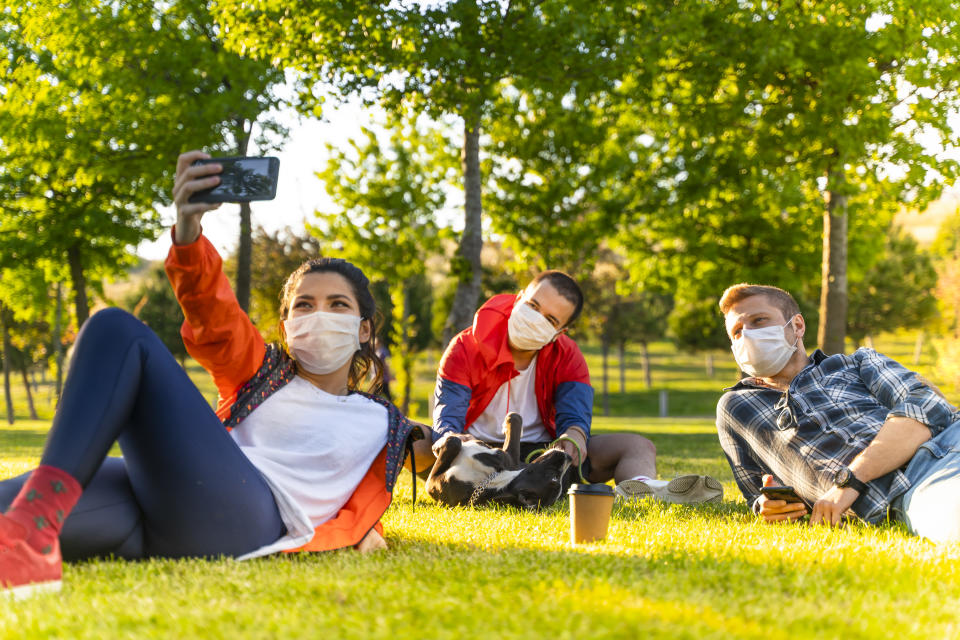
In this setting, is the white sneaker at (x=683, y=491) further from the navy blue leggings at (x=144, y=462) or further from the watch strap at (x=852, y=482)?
the navy blue leggings at (x=144, y=462)

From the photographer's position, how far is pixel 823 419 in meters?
4.45

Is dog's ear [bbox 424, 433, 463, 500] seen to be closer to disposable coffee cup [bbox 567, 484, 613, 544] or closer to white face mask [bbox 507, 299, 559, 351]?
white face mask [bbox 507, 299, 559, 351]

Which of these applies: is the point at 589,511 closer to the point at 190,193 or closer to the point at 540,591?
the point at 540,591

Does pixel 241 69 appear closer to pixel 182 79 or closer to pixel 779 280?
pixel 182 79

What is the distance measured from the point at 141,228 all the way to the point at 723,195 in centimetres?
1121

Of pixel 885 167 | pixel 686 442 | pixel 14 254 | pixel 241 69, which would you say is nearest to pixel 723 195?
pixel 885 167

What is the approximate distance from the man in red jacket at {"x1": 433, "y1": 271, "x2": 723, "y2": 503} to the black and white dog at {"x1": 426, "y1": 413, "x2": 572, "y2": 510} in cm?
38

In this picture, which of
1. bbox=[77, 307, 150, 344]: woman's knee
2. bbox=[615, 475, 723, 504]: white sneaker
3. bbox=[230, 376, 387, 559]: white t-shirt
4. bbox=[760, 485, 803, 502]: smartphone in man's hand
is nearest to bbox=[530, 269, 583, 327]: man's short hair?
bbox=[615, 475, 723, 504]: white sneaker

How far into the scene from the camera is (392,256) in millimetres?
15844

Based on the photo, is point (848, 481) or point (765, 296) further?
point (765, 296)

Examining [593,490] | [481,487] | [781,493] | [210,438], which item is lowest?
[481,487]

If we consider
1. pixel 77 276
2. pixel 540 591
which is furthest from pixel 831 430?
pixel 77 276

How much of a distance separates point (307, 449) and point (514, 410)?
9.05ft

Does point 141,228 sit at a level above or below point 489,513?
above
